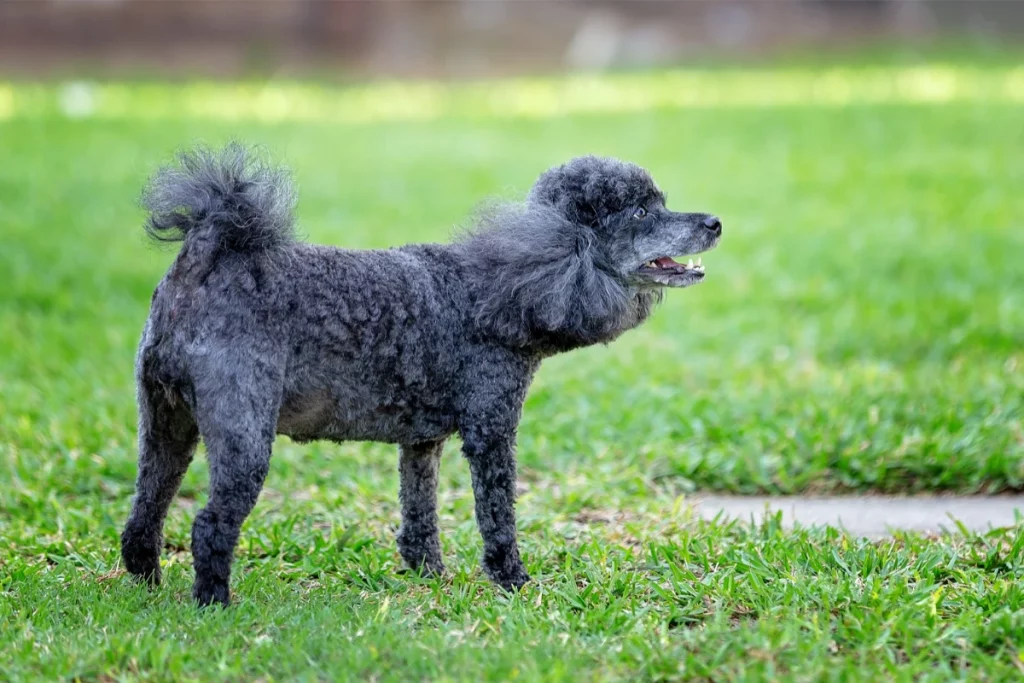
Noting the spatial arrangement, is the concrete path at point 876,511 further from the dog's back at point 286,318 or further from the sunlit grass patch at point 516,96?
the sunlit grass patch at point 516,96

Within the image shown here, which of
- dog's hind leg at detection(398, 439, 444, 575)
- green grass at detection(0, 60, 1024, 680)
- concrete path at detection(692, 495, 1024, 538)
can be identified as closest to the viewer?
green grass at detection(0, 60, 1024, 680)

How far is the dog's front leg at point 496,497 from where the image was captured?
163 inches

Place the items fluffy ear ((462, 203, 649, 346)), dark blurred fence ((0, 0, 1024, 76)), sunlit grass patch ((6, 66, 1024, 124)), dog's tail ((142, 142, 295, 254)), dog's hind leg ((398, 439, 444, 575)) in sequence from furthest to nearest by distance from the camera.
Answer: dark blurred fence ((0, 0, 1024, 76)) < sunlit grass patch ((6, 66, 1024, 124)) < dog's hind leg ((398, 439, 444, 575)) < fluffy ear ((462, 203, 649, 346)) < dog's tail ((142, 142, 295, 254))

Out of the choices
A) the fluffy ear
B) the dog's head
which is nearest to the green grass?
the fluffy ear

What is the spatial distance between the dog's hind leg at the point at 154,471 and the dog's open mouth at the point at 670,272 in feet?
5.56

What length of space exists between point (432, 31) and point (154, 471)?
19631mm

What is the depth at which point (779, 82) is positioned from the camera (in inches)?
690

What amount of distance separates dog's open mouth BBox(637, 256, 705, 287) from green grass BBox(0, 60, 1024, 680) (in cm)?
91

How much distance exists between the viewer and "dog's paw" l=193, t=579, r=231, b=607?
12.5 feet

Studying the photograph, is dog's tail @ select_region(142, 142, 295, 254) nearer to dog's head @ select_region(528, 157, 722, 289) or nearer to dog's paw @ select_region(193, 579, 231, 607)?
dog's head @ select_region(528, 157, 722, 289)

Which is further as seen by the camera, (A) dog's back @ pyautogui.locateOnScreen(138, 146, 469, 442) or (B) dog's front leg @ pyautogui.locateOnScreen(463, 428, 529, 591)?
(B) dog's front leg @ pyautogui.locateOnScreen(463, 428, 529, 591)

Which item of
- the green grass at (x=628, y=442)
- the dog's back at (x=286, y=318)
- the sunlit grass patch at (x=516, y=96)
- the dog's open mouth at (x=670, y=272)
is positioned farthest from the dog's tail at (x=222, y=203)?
the sunlit grass patch at (x=516, y=96)

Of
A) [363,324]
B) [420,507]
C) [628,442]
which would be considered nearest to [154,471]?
[363,324]

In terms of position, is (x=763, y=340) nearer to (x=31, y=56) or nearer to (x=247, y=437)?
(x=247, y=437)
